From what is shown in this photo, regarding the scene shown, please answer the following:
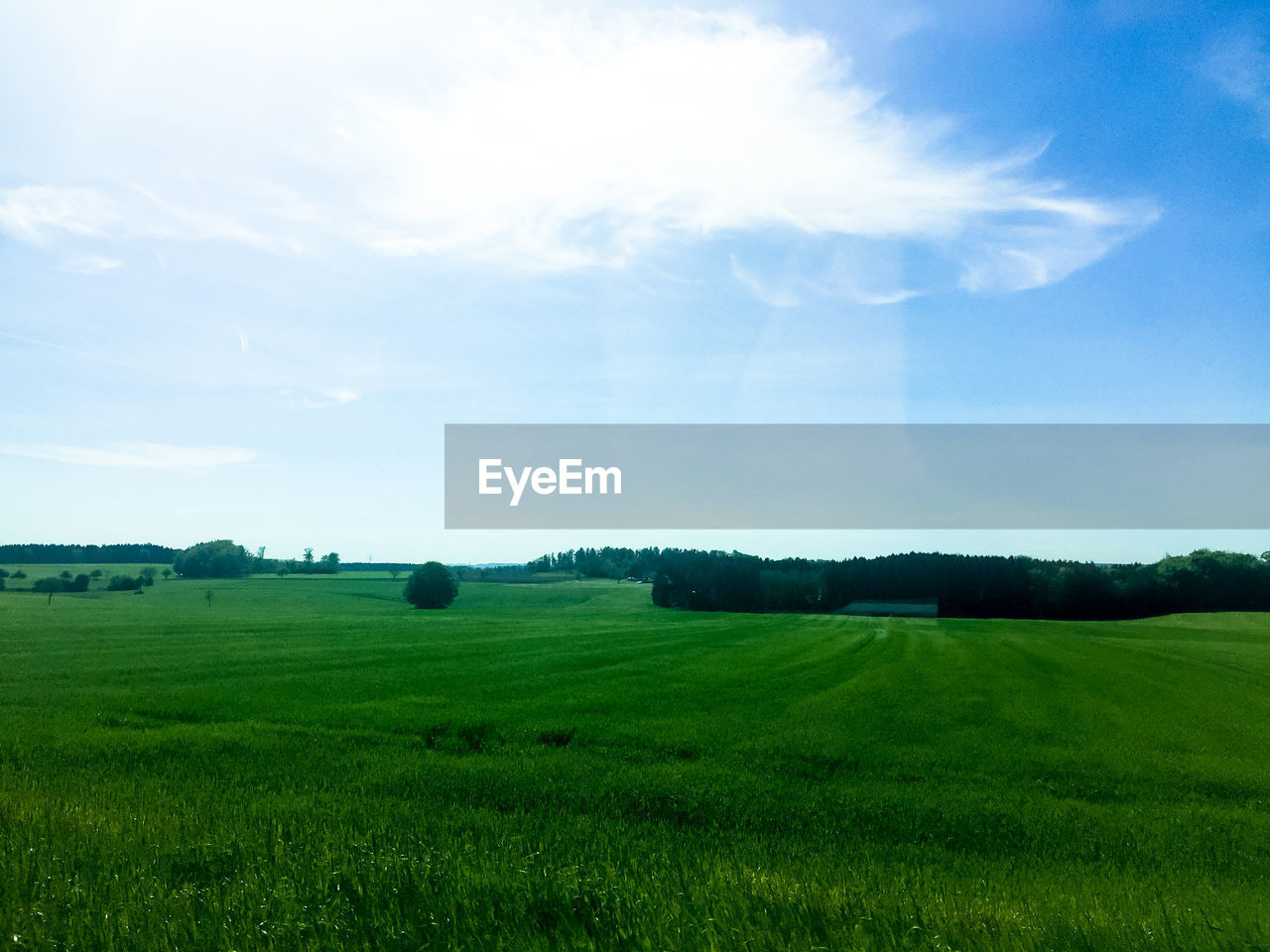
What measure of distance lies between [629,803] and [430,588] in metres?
113

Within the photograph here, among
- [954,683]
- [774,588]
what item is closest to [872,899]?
[954,683]

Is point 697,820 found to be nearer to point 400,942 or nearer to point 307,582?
point 400,942

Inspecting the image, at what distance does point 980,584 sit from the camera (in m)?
113

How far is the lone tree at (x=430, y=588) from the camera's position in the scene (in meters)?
121

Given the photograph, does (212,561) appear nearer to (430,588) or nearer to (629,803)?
(430,588)

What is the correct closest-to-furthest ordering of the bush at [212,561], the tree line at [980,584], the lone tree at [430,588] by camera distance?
the tree line at [980,584] < the lone tree at [430,588] < the bush at [212,561]

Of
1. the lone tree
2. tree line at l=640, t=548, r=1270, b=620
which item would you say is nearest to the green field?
tree line at l=640, t=548, r=1270, b=620

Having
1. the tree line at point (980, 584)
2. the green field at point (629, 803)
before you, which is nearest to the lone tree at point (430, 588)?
the tree line at point (980, 584)

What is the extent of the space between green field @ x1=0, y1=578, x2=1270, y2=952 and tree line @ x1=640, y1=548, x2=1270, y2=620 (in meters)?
71.3

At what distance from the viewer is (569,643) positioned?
53.7m

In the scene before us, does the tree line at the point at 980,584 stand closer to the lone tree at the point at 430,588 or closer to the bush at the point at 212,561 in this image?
the lone tree at the point at 430,588

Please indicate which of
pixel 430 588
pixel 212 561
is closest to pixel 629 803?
pixel 430 588

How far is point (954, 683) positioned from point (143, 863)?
109ft

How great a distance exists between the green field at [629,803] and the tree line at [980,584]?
71269 mm
